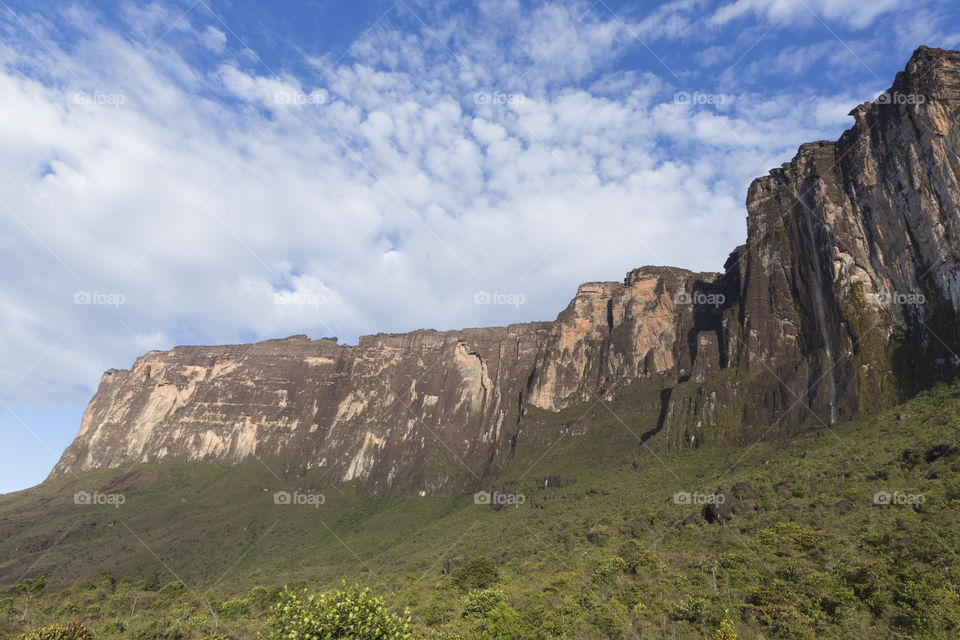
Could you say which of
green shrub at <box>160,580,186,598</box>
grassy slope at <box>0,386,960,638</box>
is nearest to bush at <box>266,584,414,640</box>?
grassy slope at <box>0,386,960,638</box>

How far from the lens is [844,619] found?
34750mm

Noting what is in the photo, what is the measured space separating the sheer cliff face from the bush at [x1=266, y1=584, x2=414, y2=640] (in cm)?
9423

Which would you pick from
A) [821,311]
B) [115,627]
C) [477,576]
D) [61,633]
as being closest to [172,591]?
[115,627]

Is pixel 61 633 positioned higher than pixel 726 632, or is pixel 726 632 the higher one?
pixel 726 632

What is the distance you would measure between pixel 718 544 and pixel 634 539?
1245cm

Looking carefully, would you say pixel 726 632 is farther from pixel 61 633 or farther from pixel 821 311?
pixel 821 311

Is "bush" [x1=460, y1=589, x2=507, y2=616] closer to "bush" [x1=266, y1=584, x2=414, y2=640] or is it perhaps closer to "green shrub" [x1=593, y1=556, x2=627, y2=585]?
"green shrub" [x1=593, y1=556, x2=627, y2=585]

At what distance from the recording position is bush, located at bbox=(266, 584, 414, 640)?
82.3 feet

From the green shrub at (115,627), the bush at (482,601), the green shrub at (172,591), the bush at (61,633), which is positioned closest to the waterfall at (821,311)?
the bush at (482,601)

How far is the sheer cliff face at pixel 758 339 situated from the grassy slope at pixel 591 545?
1120 cm

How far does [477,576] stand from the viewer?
64.6m

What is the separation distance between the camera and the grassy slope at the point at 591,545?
39.0 metres

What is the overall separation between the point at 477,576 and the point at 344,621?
4250 centimetres

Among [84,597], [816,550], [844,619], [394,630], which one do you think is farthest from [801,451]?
[84,597]
